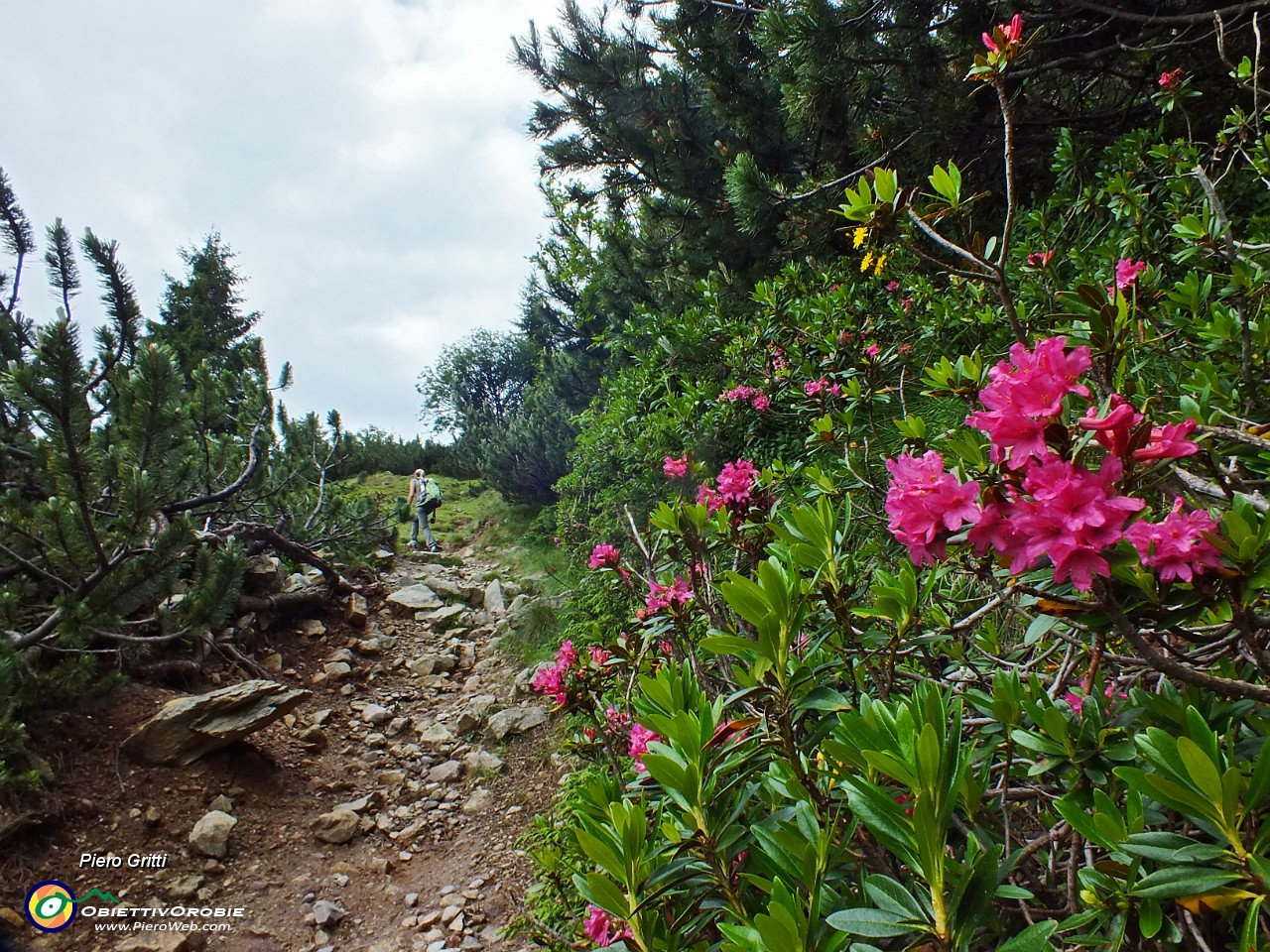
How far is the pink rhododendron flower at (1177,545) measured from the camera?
0.55m

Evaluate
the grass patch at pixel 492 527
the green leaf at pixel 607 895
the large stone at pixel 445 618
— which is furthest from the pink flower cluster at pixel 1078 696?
the large stone at pixel 445 618

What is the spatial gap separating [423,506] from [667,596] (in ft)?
26.0

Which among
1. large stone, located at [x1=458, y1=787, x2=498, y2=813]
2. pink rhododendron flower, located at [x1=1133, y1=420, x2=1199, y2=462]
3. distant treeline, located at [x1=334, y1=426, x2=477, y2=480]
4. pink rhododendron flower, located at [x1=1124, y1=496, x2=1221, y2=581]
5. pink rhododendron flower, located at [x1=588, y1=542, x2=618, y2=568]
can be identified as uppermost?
distant treeline, located at [x1=334, y1=426, x2=477, y2=480]

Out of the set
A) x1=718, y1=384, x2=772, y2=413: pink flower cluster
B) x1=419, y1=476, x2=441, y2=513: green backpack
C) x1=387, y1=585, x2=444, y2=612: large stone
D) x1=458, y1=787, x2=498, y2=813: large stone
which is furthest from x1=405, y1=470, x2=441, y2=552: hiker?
x1=718, y1=384, x2=772, y2=413: pink flower cluster

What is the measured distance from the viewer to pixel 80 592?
2514 mm

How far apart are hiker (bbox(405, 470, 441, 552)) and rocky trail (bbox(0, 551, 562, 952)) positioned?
431cm

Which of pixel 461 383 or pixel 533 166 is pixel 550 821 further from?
pixel 461 383

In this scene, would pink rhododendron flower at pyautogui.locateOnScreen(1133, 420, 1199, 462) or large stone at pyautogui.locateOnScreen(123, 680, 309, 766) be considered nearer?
pink rhododendron flower at pyautogui.locateOnScreen(1133, 420, 1199, 462)

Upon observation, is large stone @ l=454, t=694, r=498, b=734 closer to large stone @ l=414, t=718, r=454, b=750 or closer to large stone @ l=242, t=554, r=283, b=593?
large stone @ l=414, t=718, r=454, b=750

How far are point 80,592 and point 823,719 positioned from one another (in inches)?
127

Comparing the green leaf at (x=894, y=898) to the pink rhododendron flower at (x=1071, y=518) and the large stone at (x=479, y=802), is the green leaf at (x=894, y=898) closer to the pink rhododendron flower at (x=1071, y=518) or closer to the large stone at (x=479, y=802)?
the pink rhododendron flower at (x=1071, y=518)

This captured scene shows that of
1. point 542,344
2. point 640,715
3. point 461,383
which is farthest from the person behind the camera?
point 461,383

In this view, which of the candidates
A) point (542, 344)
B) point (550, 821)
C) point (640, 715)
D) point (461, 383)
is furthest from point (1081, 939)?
point (461, 383)

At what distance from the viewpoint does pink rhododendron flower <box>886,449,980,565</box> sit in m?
0.62
